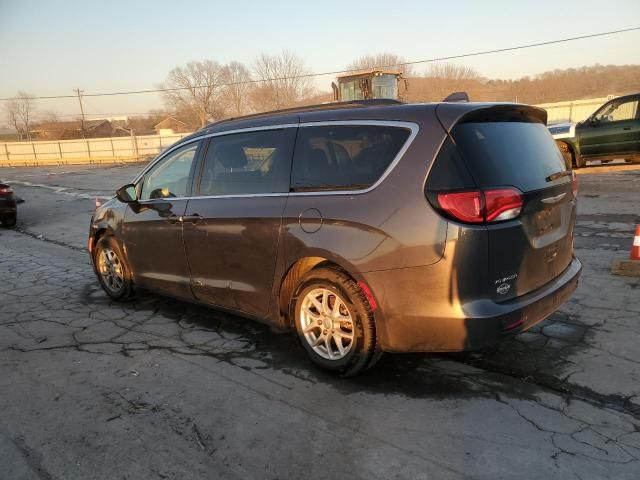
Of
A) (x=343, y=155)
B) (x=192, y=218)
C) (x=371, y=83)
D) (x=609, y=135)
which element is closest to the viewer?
(x=343, y=155)

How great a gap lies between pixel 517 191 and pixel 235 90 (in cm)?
6890

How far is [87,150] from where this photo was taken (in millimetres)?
49219

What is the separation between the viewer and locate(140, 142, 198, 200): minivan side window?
14.3 feet

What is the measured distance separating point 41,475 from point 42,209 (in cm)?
1384

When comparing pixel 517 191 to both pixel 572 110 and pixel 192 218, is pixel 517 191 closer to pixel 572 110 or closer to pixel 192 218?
pixel 192 218

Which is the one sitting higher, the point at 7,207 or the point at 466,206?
the point at 466,206

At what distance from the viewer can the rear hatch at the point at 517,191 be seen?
2758mm

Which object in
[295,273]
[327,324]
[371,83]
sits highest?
[371,83]

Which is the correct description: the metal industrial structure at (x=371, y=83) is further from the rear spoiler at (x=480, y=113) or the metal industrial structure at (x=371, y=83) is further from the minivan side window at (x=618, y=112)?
the rear spoiler at (x=480, y=113)

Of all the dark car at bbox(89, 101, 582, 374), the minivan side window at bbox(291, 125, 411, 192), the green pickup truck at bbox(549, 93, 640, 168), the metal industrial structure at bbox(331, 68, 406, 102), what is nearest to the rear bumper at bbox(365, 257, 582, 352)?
the dark car at bbox(89, 101, 582, 374)

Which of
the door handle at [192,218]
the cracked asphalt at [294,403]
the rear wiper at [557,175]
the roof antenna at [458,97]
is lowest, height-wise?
the cracked asphalt at [294,403]

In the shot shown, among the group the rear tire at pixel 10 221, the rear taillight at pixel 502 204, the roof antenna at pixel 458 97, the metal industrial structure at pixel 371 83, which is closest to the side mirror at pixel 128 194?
the roof antenna at pixel 458 97

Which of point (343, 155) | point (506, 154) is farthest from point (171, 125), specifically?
point (506, 154)

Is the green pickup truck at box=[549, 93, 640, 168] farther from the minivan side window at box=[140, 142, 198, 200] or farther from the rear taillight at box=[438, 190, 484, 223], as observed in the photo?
the rear taillight at box=[438, 190, 484, 223]
